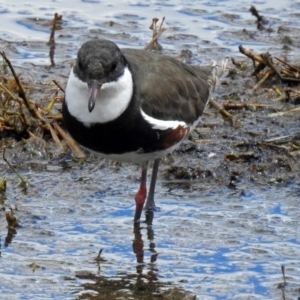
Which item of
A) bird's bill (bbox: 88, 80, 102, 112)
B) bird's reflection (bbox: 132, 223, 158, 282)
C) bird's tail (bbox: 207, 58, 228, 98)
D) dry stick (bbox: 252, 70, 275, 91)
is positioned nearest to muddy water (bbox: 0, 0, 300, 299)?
bird's reflection (bbox: 132, 223, 158, 282)

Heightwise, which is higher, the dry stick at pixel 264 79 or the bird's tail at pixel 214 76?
the bird's tail at pixel 214 76

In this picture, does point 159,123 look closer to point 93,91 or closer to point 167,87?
point 167,87

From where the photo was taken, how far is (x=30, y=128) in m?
9.24

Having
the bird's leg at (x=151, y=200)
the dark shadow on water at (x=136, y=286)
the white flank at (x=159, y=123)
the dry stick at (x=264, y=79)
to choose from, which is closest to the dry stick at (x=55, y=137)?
the bird's leg at (x=151, y=200)

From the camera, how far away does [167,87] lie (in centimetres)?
784

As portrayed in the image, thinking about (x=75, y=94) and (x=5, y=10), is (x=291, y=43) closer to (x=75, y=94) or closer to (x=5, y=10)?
(x=5, y=10)

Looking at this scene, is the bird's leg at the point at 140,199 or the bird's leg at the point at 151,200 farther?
the bird's leg at the point at 151,200

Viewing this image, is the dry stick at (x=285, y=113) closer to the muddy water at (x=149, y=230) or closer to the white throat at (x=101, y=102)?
the muddy water at (x=149, y=230)

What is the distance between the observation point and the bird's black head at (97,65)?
7.04 metres

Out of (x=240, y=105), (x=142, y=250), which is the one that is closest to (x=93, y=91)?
(x=142, y=250)

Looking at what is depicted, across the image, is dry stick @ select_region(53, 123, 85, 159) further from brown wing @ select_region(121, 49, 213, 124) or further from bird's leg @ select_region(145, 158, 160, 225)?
brown wing @ select_region(121, 49, 213, 124)

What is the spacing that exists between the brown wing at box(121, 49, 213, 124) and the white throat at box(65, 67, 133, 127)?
0.78ft

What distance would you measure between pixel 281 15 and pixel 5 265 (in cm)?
641

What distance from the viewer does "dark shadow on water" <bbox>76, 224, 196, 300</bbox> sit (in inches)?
271
